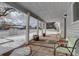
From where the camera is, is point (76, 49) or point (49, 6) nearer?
point (76, 49)

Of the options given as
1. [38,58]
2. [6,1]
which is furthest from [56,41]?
[6,1]

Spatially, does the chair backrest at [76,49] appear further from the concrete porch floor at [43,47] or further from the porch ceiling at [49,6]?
the porch ceiling at [49,6]

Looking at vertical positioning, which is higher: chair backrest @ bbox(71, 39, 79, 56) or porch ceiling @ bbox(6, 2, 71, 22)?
porch ceiling @ bbox(6, 2, 71, 22)

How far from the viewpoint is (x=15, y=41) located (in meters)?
2.72

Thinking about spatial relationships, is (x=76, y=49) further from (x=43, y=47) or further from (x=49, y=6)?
(x=49, y=6)

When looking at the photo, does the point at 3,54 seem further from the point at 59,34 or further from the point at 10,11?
the point at 59,34

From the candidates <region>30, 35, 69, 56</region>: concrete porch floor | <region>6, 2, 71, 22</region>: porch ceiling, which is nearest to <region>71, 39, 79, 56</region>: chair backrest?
<region>30, 35, 69, 56</region>: concrete porch floor

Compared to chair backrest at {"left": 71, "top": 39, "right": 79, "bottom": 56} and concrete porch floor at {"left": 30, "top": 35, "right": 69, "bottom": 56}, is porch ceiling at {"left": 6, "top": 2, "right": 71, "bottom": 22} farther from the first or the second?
chair backrest at {"left": 71, "top": 39, "right": 79, "bottom": 56}

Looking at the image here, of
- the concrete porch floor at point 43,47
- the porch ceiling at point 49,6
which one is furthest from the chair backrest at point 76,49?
the porch ceiling at point 49,6

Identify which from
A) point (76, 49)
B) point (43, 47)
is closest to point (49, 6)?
point (43, 47)

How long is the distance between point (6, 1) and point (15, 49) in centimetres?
91

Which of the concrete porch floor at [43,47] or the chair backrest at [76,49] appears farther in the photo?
the concrete porch floor at [43,47]

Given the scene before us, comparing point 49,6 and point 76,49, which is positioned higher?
point 49,6

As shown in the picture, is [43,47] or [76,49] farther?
[43,47]
